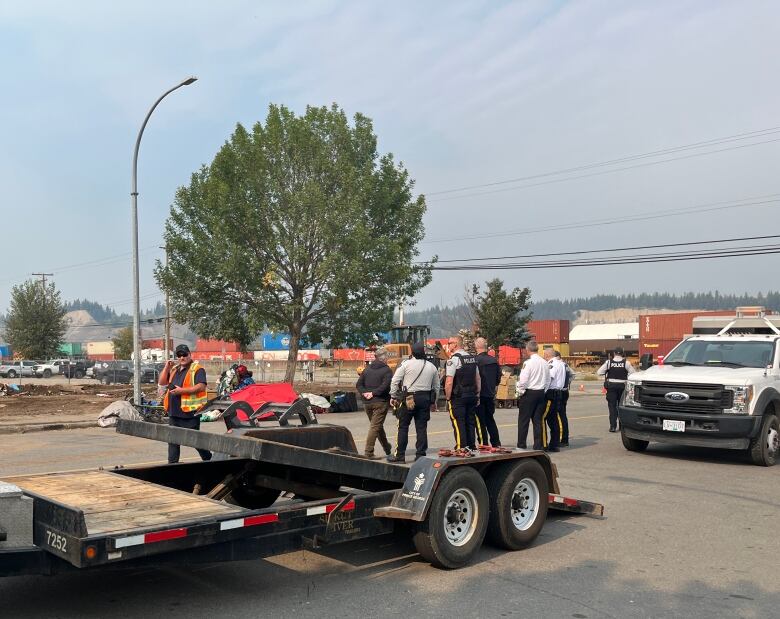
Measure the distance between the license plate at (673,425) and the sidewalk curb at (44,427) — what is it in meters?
13.3

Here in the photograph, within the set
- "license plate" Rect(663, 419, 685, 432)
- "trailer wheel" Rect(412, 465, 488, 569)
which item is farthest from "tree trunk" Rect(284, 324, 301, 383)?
"trailer wheel" Rect(412, 465, 488, 569)

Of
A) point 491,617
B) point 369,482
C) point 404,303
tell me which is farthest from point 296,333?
point 491,617

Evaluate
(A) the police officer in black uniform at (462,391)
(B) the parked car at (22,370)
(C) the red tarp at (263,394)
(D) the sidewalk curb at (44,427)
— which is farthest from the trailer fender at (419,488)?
(B) the parked car at (22,370)

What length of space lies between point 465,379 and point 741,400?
3963 mm

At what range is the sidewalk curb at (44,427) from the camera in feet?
58.2

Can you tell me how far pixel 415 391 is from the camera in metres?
11.2

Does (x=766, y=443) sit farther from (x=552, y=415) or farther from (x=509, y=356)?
(x=509, y=356)

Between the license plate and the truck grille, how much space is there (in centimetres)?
18

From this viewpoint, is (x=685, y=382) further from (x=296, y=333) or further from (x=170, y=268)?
(x=170, y=268)

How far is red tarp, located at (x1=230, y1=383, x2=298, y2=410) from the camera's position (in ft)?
57.9

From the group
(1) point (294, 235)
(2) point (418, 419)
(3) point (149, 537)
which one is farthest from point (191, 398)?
(1) point (294, 235)

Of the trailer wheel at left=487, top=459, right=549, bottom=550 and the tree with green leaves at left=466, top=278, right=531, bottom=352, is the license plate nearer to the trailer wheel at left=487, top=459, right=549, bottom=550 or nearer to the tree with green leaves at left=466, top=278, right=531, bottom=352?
the trailer wheel at left=487, top=459, right=549, bottom=550

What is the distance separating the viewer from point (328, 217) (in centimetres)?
2781

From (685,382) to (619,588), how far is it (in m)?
6.55
